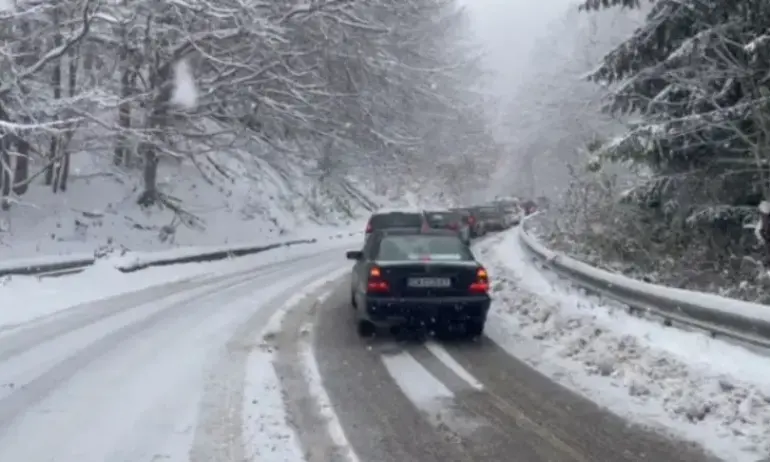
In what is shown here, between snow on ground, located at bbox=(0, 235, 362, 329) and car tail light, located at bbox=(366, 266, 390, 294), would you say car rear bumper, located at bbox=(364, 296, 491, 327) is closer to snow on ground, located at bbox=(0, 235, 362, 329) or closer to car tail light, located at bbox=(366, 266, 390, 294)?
car tail light, located at bbox=(366, 266, 390, 294)

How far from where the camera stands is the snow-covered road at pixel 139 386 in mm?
5859

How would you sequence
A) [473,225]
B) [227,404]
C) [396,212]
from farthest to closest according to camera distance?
[473,225] → [396,212] → [227,404]

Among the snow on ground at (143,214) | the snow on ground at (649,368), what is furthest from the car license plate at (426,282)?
the snow on ground at (143,214)

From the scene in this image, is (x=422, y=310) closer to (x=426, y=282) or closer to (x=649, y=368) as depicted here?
(x=426, y=282)

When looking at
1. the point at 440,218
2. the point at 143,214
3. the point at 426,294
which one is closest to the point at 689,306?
the point at 426,294

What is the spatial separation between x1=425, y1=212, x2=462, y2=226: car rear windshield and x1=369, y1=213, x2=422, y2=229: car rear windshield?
6.25 feet

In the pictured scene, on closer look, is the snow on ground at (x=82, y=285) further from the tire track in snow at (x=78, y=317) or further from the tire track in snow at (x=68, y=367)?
the tire track in snow at (x=68, y=367)

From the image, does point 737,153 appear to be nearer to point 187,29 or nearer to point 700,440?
point 700,440

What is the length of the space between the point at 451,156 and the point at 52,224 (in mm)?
33312

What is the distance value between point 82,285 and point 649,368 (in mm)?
→ 12586

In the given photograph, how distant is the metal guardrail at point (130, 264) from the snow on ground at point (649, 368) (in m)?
9.71

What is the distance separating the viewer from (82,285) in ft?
54.9

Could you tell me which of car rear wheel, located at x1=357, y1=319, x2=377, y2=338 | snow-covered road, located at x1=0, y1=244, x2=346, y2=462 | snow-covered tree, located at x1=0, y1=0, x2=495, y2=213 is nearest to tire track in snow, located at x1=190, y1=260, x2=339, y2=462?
snow-covered road, located at x1=0, y1=244, x2=346, y2=462

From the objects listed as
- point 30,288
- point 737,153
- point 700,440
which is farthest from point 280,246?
point 700,440
